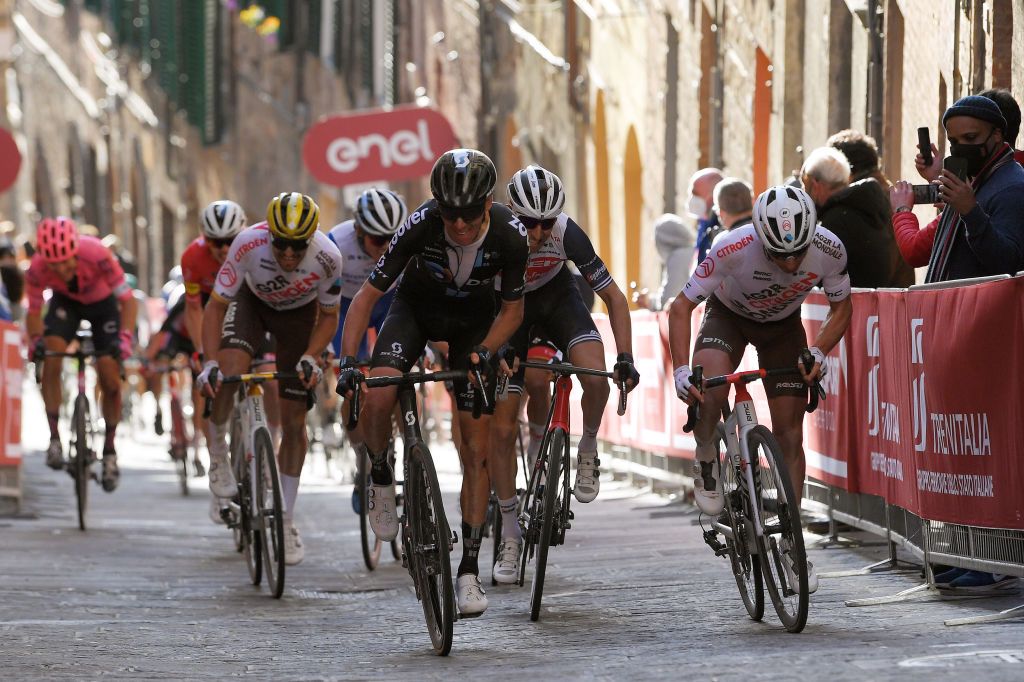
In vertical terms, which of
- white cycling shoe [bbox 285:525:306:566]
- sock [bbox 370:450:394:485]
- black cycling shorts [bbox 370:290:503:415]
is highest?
black cycling shorts [bbox 370:290:503:415]

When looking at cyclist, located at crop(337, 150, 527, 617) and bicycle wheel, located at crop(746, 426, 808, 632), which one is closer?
bicycle wheel, located at crop(746, 426, 808, 632)

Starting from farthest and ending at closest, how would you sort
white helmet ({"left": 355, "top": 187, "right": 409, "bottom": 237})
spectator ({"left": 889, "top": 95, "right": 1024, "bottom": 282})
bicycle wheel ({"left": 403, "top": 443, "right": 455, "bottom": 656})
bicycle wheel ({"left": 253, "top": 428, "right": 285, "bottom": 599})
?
1. white helmet ({"left": 355, "top": 187, "right": 409, "bottom": 237})
2. bicycle wheel ({"left": 253, "top": 428, "right": 285, "bottom": 599})
3. spectator ({"left": 889, "top": 95, "right": 1024, "bottom": 282})
4. bicycle wheel ({"left": 403, "top": 443, "right": 455, "bottom": 656})

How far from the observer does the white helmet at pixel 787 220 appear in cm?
857

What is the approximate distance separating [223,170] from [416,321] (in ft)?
133

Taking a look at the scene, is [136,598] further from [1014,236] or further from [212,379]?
[1014,236]

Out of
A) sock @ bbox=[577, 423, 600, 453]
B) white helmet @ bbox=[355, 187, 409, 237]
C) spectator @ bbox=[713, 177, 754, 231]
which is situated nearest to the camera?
sock @ bbox=[577, 423, 600, 453]

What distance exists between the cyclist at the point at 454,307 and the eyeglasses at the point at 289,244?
1867mm

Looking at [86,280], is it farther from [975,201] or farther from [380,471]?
[975,201]

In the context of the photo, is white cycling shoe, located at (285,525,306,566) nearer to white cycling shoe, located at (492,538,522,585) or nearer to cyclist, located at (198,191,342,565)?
cyclist, located at (198,191,342,565)

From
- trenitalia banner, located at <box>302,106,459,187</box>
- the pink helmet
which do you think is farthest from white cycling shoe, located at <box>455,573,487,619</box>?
trenitalia banner, located at <box>302,106,459,187</box>

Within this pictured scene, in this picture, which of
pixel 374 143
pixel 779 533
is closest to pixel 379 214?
pixel 779 533

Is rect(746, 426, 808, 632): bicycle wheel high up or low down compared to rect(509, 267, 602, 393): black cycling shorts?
down

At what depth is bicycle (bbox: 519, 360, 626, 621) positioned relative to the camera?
914 cm

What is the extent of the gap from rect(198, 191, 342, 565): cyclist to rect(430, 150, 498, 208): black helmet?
2.63m
